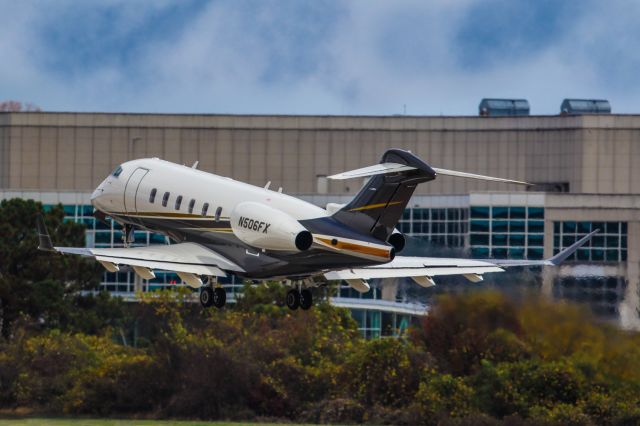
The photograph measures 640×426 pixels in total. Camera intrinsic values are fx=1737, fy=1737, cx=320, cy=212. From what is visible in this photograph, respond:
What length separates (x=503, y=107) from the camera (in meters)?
132

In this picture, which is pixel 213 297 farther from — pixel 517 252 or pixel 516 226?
pixel 516 226

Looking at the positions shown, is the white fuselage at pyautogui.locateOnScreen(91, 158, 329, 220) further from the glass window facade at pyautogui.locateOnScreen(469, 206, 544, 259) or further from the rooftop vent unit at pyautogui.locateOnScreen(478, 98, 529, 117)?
the rooftop vent unit at pyautogui.locateOnScreen(478, 98, 529, 117)

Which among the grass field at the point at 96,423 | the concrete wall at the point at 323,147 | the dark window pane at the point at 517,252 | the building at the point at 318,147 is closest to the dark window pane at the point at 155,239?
the building at the point at 318,147

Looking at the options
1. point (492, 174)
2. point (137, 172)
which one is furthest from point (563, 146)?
point (137, 172)

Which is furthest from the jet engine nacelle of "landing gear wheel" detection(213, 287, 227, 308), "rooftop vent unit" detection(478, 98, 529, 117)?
"rooftop vent unit" detection(478, 98, 529, 117)

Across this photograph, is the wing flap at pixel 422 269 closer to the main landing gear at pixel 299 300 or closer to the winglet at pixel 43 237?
the main landing gear at pixel 299 300

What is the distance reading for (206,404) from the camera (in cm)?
8769

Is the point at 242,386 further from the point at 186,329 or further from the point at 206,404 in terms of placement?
the point at 186,329

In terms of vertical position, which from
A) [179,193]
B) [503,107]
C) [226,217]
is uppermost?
[503,107]

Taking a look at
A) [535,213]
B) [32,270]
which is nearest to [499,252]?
[535,213]

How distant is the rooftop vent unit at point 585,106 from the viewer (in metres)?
131

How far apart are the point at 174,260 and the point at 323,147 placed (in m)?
70.2

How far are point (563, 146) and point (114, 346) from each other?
4325cm

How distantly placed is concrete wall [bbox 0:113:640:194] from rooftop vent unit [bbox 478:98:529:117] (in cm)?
586
